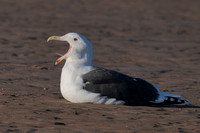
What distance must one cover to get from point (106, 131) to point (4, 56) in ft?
23.8

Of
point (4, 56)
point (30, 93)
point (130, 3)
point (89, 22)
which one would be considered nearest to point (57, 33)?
point (89, 22)

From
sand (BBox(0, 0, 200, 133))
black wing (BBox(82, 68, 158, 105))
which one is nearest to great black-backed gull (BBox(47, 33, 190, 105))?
black wing (BBox(82, 68, 158, 105))

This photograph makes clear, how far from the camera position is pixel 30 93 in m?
8.38

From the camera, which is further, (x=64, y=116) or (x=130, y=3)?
(x=130, y=3)

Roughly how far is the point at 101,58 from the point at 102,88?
6.06m

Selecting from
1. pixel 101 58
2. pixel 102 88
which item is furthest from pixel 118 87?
pixel 101 58

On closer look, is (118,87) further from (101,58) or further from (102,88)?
(101,58)

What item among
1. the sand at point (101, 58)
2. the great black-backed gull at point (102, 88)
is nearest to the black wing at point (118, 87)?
the great black-backed gull at point (102, 88)

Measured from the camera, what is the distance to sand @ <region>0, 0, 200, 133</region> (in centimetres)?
638

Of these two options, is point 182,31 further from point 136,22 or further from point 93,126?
point 93,126

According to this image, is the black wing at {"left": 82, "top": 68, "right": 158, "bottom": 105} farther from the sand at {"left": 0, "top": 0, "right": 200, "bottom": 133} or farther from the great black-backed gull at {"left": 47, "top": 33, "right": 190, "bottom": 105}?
the sand at {"left": 0, "top": 0, "right": 200, "bottom": 133}

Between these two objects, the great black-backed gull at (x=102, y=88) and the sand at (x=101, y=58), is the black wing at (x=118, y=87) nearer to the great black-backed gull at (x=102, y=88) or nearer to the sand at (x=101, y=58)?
the great black-backed gull at (x=102, y=88)

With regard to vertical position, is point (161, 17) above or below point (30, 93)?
above

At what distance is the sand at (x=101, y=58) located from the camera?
6.38m
